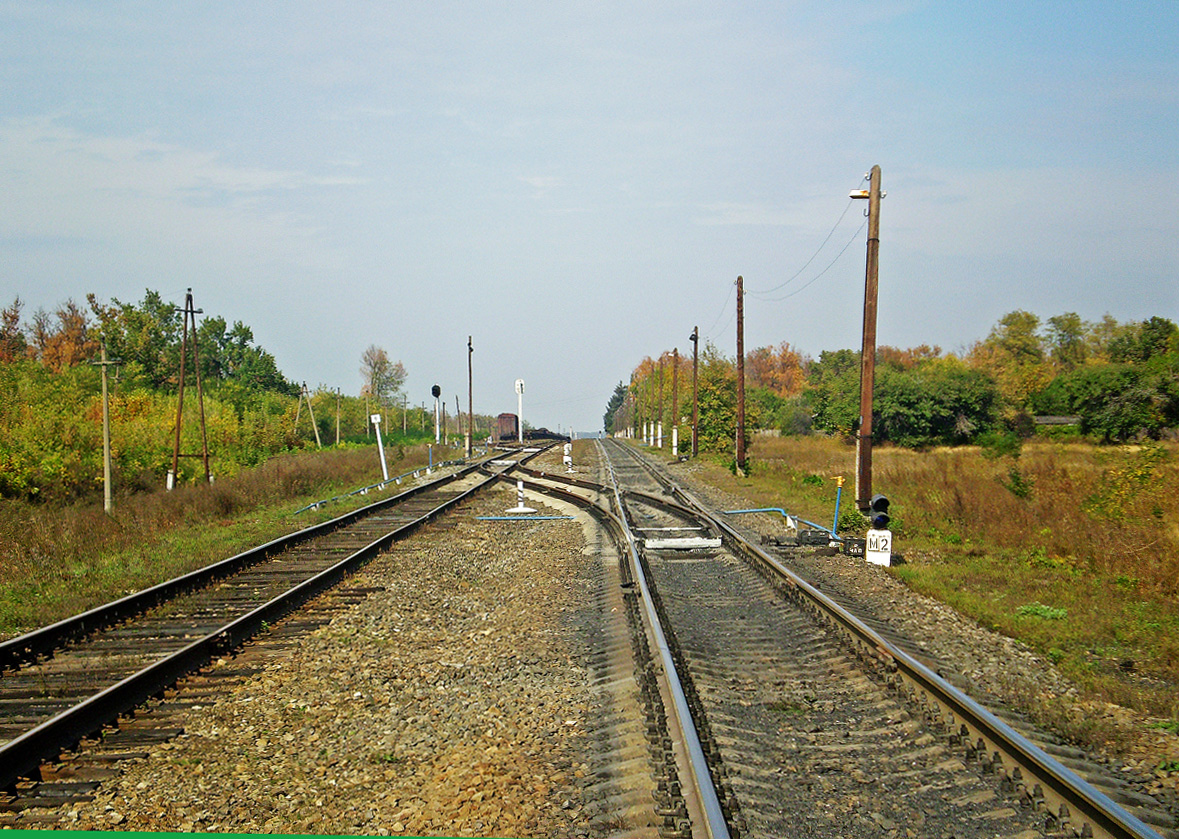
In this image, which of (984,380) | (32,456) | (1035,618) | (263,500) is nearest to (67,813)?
(1035,618)

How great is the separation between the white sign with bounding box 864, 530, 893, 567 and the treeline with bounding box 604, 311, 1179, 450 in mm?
8538

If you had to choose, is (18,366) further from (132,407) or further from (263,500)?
(263,500)

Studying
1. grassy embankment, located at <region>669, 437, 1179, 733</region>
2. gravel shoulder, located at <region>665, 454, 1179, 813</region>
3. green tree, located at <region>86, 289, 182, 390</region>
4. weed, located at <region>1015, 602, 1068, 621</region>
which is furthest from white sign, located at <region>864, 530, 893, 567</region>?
green tree, located at <region>86, 289, 182, 390</region>

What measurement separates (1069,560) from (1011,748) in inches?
305

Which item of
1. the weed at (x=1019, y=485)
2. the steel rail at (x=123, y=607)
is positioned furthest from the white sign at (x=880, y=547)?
the steel rail at (x=123, y=607)

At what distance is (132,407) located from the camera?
128ft

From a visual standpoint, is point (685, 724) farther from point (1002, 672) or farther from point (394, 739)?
point (1002, 672)

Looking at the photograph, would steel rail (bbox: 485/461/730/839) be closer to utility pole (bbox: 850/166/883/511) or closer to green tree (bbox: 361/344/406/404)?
utility pole (bbox: 850/166/883/511)

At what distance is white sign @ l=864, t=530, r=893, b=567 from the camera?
1201 cm

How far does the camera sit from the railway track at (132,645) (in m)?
5.54

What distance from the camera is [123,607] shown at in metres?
9.32

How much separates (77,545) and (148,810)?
1117 centimetres

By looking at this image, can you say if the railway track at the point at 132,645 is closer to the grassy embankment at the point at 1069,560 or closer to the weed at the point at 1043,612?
the grassy embankment at the point at 1069,560

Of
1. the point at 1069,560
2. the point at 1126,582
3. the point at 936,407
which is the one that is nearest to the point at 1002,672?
the point at 1126,582
